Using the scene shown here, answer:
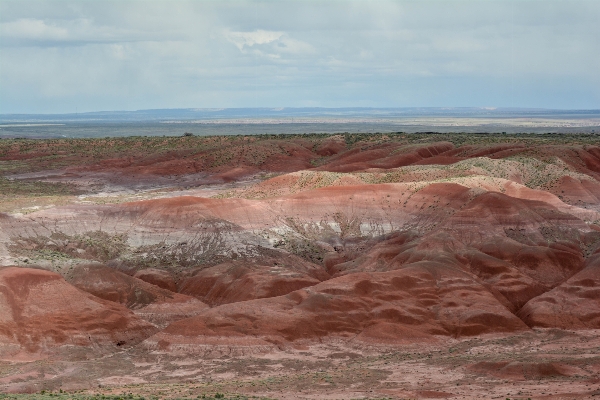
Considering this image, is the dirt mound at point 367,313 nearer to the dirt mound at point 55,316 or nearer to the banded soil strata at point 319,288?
the banded soil strata at point 319,288

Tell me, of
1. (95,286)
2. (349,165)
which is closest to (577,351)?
(95,286)

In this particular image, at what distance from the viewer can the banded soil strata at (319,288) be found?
4562 cm

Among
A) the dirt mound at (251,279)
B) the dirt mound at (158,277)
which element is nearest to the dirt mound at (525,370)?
the dirt mound at (251,279)

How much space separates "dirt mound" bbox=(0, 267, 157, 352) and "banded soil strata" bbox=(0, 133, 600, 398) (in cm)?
12

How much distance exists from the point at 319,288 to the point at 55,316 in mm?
18013

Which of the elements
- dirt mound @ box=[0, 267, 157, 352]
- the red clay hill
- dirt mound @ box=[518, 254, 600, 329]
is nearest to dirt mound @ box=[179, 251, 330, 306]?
the red clay hill

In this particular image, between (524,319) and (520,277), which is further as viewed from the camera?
(520,277)

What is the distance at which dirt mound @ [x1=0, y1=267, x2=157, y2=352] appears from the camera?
52.2 metres

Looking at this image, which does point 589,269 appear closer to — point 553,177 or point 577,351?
point 577,351

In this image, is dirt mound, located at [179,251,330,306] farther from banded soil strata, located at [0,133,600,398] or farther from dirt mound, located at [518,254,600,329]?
dirt mound, located at [518,254,600,329]

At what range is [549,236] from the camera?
70.6 m

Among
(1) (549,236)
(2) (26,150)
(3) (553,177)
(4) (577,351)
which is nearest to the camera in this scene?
(4) (577,351)

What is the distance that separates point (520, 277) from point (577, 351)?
47.5 feet

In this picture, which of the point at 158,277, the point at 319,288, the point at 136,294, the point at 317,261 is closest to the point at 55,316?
the point at 136,294
